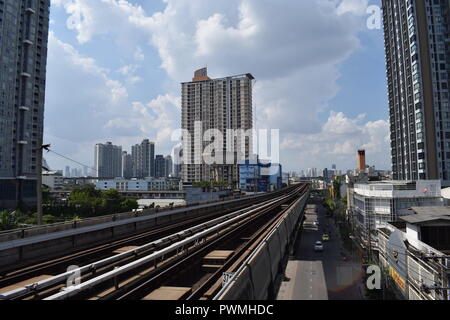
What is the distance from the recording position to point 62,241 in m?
13.9

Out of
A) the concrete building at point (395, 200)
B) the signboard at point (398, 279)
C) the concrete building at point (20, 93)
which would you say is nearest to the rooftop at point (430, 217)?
the signboard at point (398, 279)

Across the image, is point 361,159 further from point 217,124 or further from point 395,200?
point 217,124

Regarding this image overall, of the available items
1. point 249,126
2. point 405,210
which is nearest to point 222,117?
point 249,126

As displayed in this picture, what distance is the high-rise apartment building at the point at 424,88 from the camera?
5669 cm

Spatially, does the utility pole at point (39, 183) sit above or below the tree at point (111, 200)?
above

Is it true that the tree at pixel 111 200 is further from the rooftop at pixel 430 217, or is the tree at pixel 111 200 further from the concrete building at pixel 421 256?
the rooftop at pixel 430 217

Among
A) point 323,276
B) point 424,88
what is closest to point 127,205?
point 323,276

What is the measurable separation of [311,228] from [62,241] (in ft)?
217

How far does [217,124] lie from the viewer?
480 feet

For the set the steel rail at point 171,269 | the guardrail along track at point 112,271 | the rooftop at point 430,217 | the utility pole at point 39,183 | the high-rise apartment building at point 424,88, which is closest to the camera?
the guardrail along track at point 112,271

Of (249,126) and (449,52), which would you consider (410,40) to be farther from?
(249,126)

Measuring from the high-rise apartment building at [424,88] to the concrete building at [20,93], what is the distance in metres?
76.4

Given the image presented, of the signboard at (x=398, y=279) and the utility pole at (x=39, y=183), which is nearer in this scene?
the utility pole at (x=39, y=183)

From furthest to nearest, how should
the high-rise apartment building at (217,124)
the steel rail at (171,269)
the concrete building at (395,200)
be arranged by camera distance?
1. the high-rise apartment building at (217,124)
2. the concrete building at (395,200)
3. the steel rail at (171,269)
